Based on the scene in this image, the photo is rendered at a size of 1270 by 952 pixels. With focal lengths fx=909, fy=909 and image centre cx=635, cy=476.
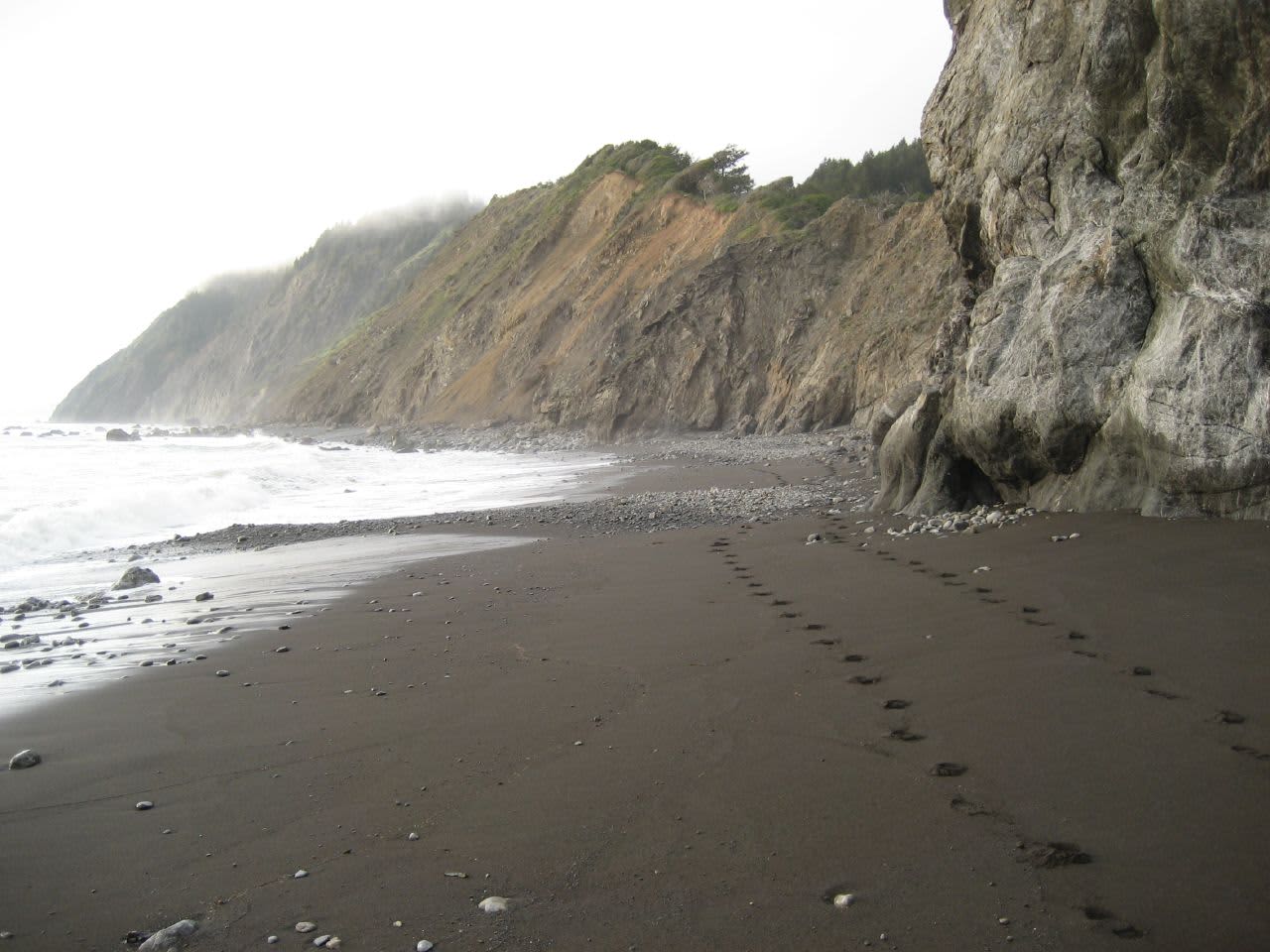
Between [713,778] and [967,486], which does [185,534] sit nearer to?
[967,486]

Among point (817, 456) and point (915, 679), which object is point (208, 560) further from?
point (817, 456)

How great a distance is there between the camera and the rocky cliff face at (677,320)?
2738cm

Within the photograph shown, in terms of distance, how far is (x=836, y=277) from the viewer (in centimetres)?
3175

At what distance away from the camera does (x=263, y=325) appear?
103 meters

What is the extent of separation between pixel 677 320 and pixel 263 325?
269ft

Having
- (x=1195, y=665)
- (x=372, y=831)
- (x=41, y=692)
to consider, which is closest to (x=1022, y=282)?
(x=1195, y=665)

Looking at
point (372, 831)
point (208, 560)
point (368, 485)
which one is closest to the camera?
point (372, 831)

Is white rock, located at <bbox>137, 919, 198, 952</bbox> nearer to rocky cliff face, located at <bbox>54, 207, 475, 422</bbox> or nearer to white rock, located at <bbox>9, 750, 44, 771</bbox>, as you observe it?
white rock, located at <bbox>9, 750, 44, 771</bbox>

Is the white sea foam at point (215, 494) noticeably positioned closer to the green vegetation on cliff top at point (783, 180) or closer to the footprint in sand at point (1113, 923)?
the footprint in sand at point (1113, 923)

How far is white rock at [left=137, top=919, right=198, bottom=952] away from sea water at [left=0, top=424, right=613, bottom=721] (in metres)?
3.18

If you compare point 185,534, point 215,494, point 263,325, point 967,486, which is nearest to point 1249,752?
point 967,486

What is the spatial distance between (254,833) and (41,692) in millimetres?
3012

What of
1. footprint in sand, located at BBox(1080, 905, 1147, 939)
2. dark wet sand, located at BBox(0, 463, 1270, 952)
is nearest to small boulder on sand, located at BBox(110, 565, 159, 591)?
dark wet sand, located at BBox(0, 463, 1270, 952)

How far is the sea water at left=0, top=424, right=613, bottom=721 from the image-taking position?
6.62m
